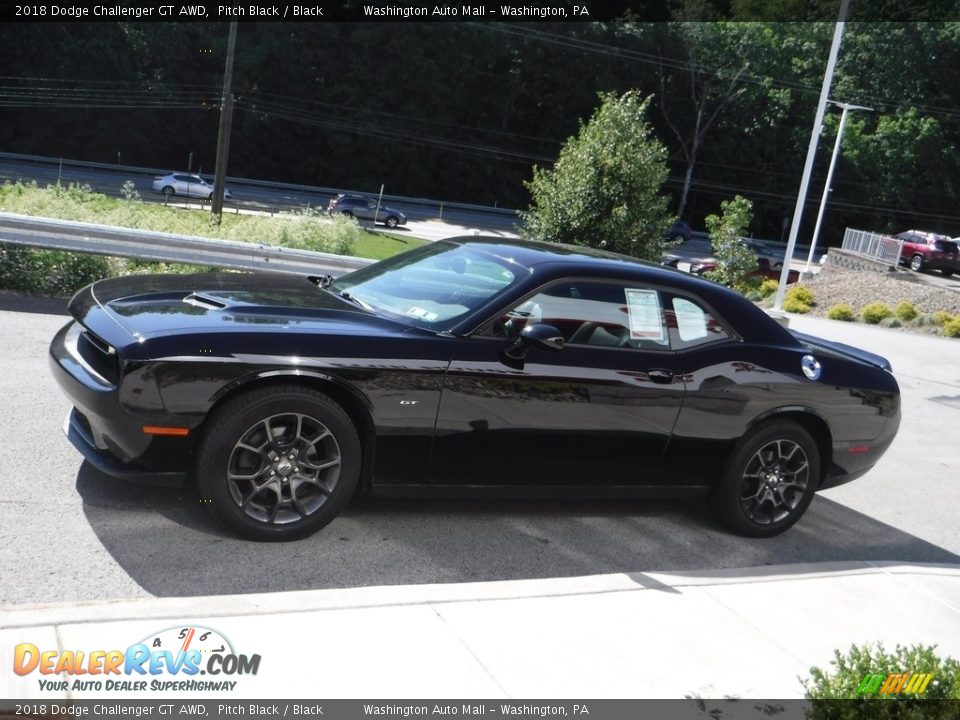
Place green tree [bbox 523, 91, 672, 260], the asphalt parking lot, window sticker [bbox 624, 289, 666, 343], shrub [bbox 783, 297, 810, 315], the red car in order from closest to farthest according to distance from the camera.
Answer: the asphalt parking lot < window sticker [bbox 624, 289, 666, 343] < green tree [bbox 523, 91, 672, 260] < shrub [bbox 783, 297, 810, 315] < the red car

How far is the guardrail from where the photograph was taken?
392 inches

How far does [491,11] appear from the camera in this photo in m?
65.1

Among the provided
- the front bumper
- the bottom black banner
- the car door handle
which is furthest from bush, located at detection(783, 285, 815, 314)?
the front bumper

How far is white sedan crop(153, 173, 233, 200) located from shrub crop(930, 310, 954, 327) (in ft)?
130

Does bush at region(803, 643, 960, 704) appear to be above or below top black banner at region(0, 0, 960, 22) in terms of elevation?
below

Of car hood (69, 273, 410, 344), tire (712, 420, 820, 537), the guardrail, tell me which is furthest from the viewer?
the guardrail

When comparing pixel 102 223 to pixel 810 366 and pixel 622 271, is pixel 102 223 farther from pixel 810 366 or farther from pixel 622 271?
pixel 810 366

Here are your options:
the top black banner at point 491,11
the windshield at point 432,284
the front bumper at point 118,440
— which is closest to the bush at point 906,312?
the windshield at point 432,284

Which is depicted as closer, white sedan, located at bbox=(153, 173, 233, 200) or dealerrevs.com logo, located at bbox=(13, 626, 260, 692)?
dealerrevs.com logo, located at bbox=(13, 626, 260, 692)

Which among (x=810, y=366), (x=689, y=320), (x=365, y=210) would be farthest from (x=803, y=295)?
(x=365, y=210)

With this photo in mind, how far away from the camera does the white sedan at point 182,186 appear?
55344mm

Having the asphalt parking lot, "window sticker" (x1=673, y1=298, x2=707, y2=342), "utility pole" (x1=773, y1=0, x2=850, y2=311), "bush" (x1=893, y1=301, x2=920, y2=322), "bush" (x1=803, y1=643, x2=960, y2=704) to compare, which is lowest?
"bush" (x1=893, y1=301, x2=920, y2=322)

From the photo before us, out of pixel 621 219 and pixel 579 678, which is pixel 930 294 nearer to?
pixel 621 219

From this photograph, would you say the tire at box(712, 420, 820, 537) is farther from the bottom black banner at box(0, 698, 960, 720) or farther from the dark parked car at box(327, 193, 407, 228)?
the dark parked car at box(327, 193, 407, 228)
